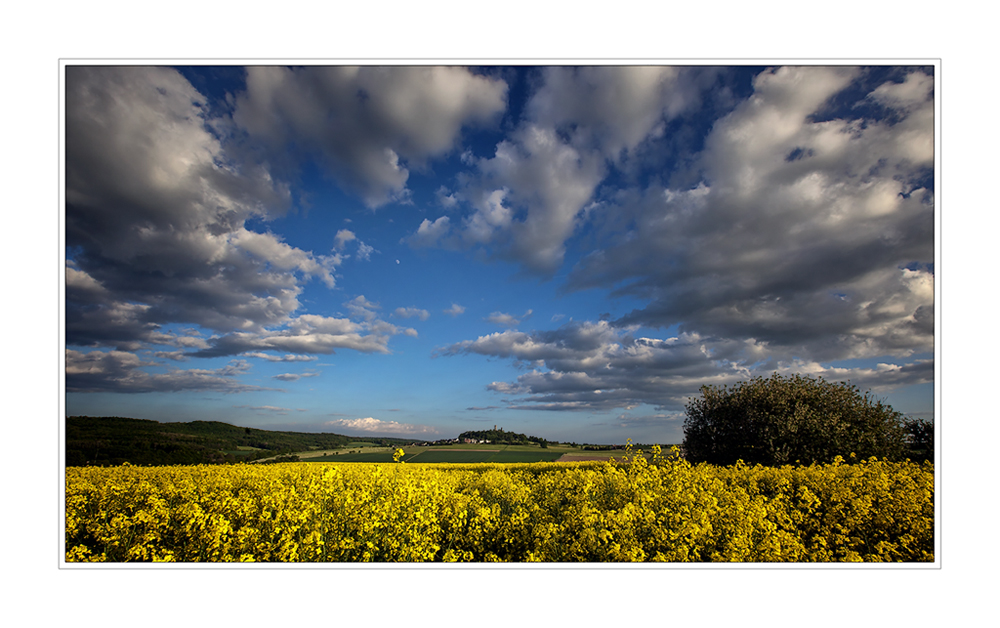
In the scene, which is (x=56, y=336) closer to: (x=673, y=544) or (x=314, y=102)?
(x=314, y=102)

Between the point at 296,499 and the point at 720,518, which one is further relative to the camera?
the point at 720,518

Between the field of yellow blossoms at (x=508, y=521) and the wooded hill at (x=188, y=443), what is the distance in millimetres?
1103

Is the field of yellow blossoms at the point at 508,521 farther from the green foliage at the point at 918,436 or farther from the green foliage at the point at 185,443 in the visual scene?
the green foliage at the point at 918,436

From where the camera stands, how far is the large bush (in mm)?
9883

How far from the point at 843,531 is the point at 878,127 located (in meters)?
5.04

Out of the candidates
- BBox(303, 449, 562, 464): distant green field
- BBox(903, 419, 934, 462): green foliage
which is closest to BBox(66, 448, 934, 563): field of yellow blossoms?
BBox(303, 449, 562, 464): distant green field

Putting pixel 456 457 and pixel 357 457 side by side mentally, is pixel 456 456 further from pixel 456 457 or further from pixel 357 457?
pixel 357 457

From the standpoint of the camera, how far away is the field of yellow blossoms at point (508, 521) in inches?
151

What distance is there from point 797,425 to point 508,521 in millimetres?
9538

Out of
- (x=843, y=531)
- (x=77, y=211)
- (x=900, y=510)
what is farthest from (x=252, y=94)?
(x=900, y=510)

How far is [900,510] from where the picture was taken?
4.66 m

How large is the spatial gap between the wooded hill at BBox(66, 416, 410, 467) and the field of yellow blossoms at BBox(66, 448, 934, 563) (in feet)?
3.62

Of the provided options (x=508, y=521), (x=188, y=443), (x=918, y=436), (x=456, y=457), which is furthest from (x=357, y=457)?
(x=918, y=436)
